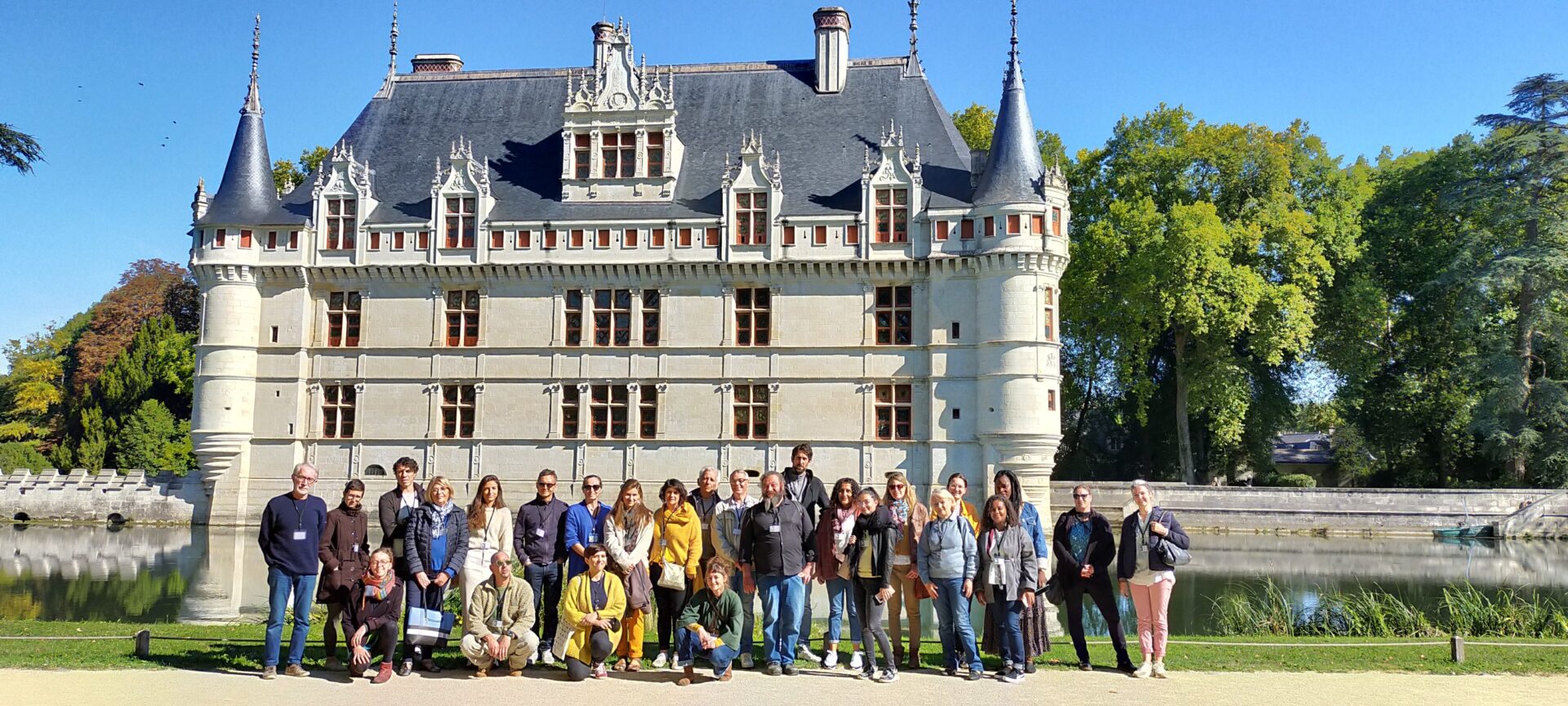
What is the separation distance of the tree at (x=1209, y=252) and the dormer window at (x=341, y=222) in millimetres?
18321

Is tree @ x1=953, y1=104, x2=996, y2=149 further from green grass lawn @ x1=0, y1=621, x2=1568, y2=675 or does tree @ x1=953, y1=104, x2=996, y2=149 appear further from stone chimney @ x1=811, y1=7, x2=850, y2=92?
green grass lawn @ x1=0, y1=621, x2=1568, y2=675

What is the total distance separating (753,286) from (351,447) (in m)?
10.1

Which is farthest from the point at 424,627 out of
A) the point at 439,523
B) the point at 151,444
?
the point at 151,444

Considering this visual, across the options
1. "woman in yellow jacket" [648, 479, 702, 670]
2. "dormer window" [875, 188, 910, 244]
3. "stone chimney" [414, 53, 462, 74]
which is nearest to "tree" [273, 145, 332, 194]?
"stone chimney" [414, 53, 462, 74]

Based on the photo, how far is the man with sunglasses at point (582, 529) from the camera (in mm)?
9406

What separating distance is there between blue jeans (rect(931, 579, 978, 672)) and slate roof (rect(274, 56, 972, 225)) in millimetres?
18410

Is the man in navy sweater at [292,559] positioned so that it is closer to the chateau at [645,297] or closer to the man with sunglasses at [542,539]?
the man with sunglasses at [542,539]

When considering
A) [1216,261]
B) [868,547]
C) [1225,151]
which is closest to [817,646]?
[868,547]

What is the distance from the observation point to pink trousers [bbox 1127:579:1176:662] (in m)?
9.08

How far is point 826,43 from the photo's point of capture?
1164 inches

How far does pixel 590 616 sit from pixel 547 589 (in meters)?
1.17

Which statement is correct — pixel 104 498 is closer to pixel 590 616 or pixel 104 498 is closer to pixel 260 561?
pixel 260 561

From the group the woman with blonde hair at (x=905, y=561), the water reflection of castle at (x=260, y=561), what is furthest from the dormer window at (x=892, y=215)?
the woman with blonde hair at (x=905, y=561)

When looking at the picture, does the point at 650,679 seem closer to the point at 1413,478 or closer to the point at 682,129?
the point at 682,129
